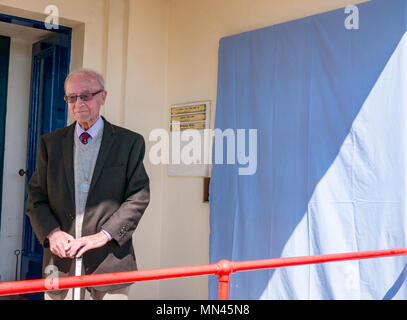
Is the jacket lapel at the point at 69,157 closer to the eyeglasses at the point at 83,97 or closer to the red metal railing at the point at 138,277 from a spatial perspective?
the eyeglasses at the point at 83,97

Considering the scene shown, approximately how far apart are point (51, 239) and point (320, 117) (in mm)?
1938

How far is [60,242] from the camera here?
229 cm

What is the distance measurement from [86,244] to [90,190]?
27cm

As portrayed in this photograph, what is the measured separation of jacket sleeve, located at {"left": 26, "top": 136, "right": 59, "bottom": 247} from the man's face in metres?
0.26

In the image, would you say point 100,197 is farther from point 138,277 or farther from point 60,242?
point 138,277

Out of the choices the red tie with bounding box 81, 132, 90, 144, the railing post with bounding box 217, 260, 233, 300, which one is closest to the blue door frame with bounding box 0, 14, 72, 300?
the red tie with bounding box 81, 132, 90, 144

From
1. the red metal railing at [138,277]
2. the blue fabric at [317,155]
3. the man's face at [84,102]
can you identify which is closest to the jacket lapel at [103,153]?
the man's face at [84,102]

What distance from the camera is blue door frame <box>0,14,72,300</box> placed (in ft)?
15.3

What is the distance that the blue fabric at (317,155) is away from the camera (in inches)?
119

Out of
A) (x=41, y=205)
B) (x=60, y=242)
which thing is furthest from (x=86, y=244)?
(x=41, y=205)

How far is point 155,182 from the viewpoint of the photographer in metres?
4.79
